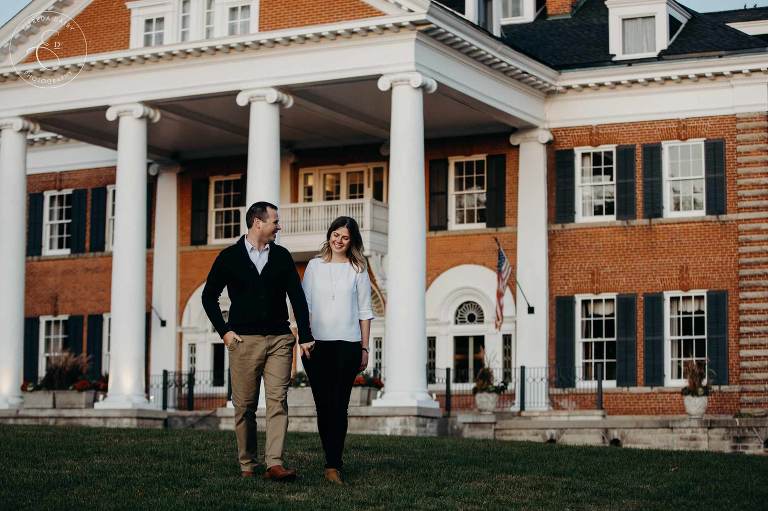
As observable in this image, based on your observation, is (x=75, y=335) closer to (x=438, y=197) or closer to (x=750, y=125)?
(x=438, y=197)

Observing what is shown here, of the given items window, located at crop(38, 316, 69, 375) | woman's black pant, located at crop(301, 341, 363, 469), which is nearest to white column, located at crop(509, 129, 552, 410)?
window, located at crop(38, 316, 69, 375)

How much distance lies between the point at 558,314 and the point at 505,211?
282cm

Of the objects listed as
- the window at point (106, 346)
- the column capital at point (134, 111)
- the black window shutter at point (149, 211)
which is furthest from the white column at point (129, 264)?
the window at point (106, 346)

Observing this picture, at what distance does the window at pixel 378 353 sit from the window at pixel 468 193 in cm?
358

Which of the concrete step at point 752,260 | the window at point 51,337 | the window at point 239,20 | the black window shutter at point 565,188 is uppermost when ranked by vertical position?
the window at point 239,20

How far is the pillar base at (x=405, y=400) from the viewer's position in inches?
1163

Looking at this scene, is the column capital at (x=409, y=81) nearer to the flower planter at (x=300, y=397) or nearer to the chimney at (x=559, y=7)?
the flower planter at (x=300, y=397)

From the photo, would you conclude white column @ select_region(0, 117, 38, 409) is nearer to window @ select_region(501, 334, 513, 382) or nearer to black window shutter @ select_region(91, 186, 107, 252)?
black window shutter @ select_region(91, 186, 107, 252)

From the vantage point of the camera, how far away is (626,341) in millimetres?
34781

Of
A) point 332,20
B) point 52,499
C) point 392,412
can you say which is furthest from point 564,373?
point 52,499

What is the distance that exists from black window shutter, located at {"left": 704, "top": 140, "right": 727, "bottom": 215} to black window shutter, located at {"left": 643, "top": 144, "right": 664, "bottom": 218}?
1.11 metres

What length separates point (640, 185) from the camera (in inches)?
1390

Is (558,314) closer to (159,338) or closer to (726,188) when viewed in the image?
(726,188)

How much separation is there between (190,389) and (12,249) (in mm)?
5774
